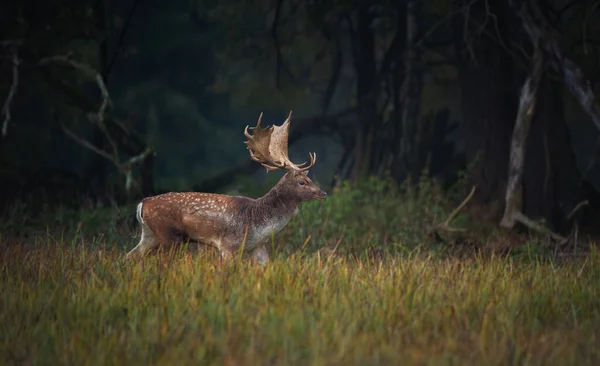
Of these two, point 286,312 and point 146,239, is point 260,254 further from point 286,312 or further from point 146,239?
point 286,312

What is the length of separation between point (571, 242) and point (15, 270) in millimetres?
7401

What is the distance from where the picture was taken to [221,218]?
36.8ft

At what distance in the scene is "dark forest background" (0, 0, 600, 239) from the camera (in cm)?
1733

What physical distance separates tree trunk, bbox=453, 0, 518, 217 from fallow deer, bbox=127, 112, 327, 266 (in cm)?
658

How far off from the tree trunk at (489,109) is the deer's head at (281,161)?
20.6 feet

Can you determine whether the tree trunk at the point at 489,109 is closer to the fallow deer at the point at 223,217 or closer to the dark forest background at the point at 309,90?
the dark forest background at the point at 309,90

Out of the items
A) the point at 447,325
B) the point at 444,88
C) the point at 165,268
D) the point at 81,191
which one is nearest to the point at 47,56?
the point at 81,191

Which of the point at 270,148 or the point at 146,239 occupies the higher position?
the point at 270,148

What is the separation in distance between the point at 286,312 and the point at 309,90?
21583 mm

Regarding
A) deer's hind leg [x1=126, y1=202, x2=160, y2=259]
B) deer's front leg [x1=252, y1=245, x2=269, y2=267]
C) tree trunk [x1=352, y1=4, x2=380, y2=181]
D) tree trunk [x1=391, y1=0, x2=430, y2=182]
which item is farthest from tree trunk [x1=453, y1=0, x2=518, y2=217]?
deer's hind leg [x1=126, y1=202, x2=160, y2=259]

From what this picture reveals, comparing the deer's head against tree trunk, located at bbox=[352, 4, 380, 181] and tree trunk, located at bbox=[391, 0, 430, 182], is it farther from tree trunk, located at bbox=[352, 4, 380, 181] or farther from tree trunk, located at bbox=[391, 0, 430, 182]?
tree trunk, located at bbox=[352, 4, 380, 181]

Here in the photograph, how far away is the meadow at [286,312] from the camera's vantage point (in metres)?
6.98

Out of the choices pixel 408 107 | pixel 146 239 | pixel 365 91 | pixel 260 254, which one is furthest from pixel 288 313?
pixel 365 91

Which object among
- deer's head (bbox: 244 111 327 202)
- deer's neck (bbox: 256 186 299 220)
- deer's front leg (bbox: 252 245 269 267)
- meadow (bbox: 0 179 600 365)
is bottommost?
deer's front leg (bbox: 252 245 269 267)
